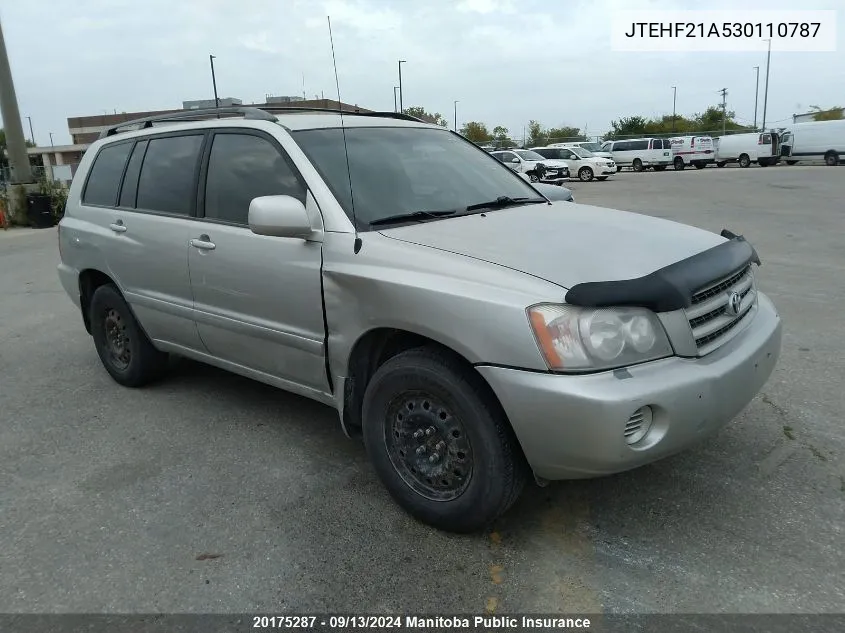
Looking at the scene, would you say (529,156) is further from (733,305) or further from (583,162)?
(733,305)

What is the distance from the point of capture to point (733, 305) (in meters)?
2.89

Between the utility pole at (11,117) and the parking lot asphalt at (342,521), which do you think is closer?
the parking lot asphalt at (342,521)

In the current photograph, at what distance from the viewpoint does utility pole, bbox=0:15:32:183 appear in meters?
16.2

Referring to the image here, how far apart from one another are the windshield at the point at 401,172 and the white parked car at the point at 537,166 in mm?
24235

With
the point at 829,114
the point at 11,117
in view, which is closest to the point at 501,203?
the point at 11,117

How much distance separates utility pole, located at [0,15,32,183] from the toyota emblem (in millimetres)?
18000

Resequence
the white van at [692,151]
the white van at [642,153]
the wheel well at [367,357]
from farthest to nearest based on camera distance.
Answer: the white van at [642,153] < the white van at [692,151] < the wheel well at [367,357]

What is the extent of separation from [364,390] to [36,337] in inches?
183

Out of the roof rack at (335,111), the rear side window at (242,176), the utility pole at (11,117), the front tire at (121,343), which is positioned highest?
the utility pole at (11,117)

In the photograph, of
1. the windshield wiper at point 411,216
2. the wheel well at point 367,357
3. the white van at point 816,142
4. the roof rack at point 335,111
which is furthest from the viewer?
the white van at point 816,142

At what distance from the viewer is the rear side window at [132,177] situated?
4.52 m

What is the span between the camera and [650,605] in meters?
2.44

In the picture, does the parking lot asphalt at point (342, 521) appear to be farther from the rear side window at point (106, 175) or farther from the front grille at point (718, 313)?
the rear side window at point (106, 175)

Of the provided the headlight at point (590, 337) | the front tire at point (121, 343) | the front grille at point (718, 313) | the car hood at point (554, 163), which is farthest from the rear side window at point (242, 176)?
the car hood at point (554, 163)
